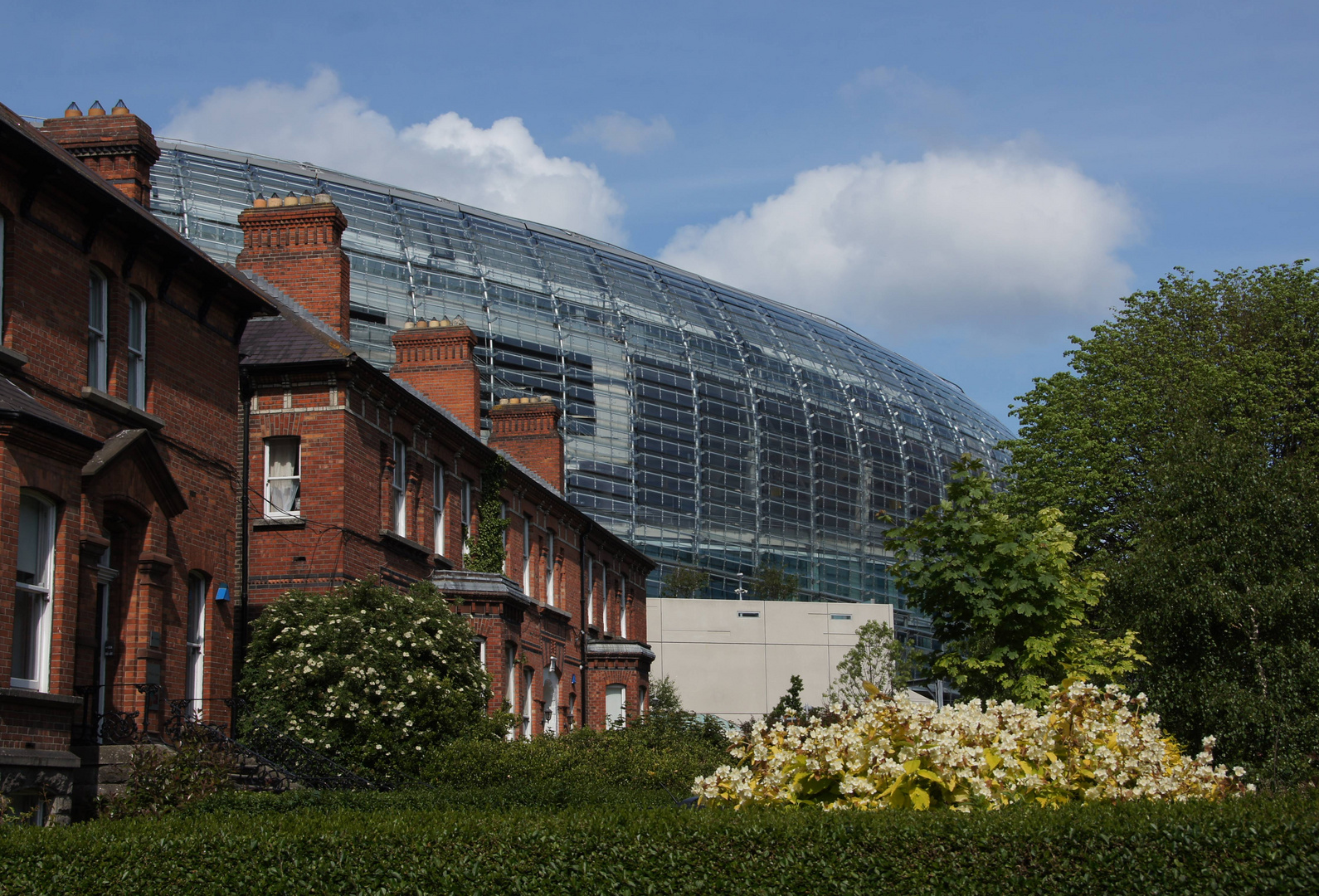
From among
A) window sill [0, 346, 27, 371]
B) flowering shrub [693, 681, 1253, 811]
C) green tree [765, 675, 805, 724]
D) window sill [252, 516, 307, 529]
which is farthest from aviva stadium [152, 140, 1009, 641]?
flowering shrub [693, 681, 1253, 811]

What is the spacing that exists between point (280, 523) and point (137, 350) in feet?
18.0

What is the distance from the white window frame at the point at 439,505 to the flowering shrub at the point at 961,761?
1737 cm

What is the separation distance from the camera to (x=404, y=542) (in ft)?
86.3

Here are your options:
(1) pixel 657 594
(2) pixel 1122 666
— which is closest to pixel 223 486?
(2) pixel 1122 666

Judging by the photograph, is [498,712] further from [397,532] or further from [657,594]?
[657,594]

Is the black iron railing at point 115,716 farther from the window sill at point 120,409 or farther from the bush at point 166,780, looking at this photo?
the window sill at point 120,409

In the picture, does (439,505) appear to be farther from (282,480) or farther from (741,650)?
(741,650)

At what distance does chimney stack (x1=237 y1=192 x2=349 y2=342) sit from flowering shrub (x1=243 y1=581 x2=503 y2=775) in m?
7.13

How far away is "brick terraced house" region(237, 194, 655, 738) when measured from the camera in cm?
2382

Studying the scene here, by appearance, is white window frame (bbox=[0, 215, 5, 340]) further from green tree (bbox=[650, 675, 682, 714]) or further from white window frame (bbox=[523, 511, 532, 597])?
green tree (bbox=[650, 675, 682, 714])

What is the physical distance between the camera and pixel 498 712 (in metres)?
23.4

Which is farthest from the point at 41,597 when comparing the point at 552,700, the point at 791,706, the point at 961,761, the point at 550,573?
the point at 791,706

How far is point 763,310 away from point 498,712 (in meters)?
85.1

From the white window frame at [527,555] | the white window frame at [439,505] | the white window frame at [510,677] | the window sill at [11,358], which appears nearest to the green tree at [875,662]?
the white window frame at [527,555]
